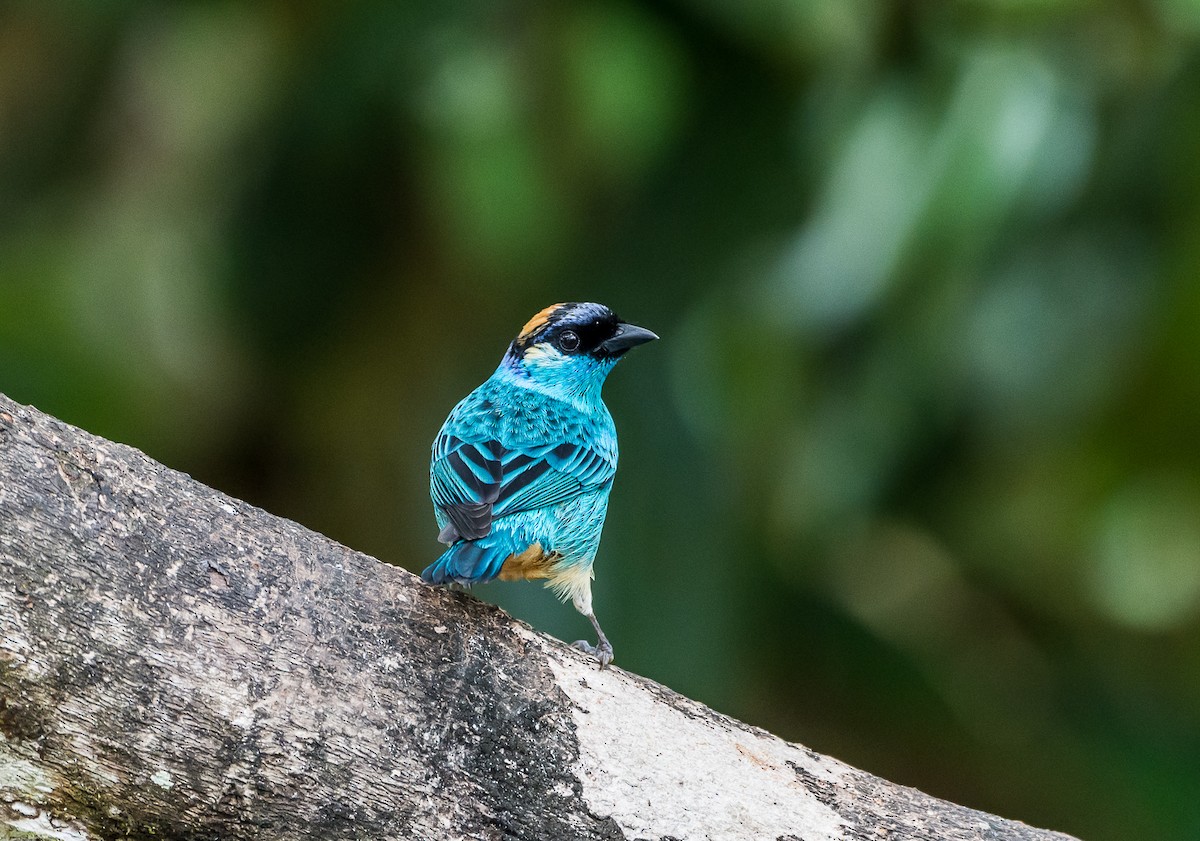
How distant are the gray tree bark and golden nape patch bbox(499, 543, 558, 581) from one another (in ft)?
1.91

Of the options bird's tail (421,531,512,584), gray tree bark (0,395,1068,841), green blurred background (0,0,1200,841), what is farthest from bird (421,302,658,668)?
green blurred background (0,0,1200,841)

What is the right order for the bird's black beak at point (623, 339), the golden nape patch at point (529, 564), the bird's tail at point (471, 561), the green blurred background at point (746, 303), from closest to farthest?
the bird's tail at point (471, 561) → the golden nape patch at point (529, 564) → the bird's black beak at point (623, 339) → the green blurred background at point (746, 303)

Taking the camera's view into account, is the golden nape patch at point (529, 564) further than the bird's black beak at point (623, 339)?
No

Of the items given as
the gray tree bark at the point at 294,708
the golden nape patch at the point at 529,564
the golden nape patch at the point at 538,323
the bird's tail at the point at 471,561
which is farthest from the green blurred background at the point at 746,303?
the gray tree bark at the point at 294,708

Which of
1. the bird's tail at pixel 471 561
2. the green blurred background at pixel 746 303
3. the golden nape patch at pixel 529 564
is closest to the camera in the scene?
the bird's tail at pixel 471 561

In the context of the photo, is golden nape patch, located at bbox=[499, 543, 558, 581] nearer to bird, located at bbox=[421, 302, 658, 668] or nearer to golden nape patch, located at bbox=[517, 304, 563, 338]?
bird, located at bbox=[421, 302, 658, 668]

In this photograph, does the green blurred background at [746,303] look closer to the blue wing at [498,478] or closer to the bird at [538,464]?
the bird at [538,464]

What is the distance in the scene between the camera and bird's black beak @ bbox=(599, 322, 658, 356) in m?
3.86

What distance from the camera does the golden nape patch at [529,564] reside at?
3.22m

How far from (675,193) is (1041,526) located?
226 cm

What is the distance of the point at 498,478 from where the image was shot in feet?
10.0

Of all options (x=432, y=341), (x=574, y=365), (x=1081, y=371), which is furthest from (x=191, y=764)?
(x=1081, y=371)

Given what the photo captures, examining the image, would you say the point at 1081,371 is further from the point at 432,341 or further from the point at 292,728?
the point at 292,728

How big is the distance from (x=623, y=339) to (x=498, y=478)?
94cm
